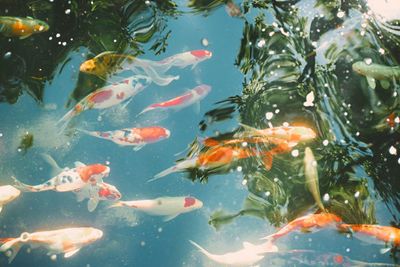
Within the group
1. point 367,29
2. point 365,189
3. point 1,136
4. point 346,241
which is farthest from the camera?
point 1,136

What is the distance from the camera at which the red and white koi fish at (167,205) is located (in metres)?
3.94

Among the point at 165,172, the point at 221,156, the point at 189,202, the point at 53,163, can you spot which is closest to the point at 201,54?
the point at 221,156

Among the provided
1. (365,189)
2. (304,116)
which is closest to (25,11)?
(304,116)

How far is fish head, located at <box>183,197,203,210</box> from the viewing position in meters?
4.02

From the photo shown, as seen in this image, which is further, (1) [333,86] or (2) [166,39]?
(2) [166,39]

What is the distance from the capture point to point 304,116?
349cm

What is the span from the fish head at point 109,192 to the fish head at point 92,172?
0.58ft

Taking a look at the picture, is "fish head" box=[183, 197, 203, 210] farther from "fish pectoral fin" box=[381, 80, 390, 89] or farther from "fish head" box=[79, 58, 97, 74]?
"fish pectoral fin" box=[381, 80, 390, 89]

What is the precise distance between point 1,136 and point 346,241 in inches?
165

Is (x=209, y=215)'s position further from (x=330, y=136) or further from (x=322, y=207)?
(x=330, y=136)

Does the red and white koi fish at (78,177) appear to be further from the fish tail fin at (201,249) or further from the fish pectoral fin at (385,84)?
the fish pectoral fin at (385,84)

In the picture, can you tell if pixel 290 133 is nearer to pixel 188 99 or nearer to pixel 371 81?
pixel 371 81

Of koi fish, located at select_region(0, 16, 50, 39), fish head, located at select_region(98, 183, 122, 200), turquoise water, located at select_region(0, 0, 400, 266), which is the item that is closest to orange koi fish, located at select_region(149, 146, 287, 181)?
turquoise water, located at select_region(0, 0, 400, 266)

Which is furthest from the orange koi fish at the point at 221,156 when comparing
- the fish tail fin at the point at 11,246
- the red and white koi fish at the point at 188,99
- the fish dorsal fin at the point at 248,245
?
the fish tail fin at the point at 11,246
